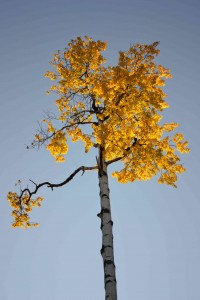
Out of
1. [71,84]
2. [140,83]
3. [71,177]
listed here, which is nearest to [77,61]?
[71,84]

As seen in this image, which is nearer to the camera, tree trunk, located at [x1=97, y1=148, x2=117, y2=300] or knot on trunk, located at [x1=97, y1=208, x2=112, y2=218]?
tree trunk, located at [x1=97, y1=148, x2=117, y2=300]

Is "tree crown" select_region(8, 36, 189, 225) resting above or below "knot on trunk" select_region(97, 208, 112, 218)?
above

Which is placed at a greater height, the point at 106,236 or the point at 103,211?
the point at 103,211

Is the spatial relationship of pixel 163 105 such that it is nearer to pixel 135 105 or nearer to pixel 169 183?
pixel 135 105

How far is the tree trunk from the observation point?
8633 millimetres

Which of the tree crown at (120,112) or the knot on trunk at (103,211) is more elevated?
the tree crown at (120,112)

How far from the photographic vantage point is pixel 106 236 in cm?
952

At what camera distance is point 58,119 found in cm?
1266

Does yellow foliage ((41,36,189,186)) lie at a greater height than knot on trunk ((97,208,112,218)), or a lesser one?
greater

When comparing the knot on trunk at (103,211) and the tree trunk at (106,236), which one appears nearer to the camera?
the tree trunk at (106,236)

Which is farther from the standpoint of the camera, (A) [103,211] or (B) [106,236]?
(A) [103,211]

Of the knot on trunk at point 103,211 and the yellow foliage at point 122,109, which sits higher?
the yellow foliage at point 122,109

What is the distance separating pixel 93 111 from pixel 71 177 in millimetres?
2697

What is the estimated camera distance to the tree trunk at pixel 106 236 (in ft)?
28.3
